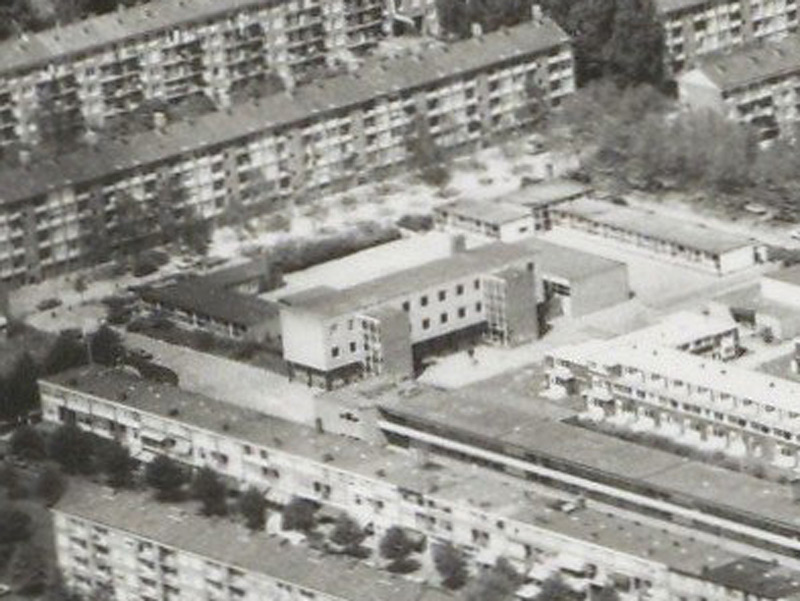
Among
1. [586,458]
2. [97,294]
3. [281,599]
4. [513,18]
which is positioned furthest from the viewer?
[513,18]

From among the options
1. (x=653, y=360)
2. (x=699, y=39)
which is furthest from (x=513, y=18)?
(x=653, y=360)

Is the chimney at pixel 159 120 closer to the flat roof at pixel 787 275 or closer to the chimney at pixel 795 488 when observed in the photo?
the flat roof at pixel 787 275

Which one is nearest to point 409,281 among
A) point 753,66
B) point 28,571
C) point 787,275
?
point 787,275

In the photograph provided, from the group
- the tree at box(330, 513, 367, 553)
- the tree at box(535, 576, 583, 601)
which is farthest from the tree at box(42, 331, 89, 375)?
the tree at box(535, 576, 583, 601)

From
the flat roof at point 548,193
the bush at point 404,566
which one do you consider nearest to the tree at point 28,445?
the bush at point 404,566

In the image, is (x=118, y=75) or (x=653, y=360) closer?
(x=653, y=360)

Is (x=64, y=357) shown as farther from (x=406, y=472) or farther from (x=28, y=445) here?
(x=406, y=472)

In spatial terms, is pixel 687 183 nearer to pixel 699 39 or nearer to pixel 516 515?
pixel 699 39
